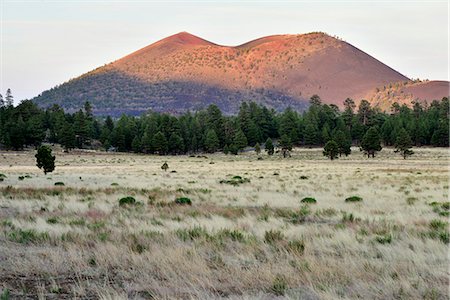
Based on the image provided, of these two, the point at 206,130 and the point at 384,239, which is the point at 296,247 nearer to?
the point at 384,239

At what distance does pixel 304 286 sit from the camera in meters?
7.34

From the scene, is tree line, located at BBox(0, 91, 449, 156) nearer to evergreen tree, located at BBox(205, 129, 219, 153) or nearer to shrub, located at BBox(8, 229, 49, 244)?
evergreen tree, located at BBox(205, 129, 219, 153)

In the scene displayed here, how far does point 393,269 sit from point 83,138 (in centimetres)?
11551

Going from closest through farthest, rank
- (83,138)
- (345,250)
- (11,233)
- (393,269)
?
(393,269) < (345,250) < (11,233) < (83,138)

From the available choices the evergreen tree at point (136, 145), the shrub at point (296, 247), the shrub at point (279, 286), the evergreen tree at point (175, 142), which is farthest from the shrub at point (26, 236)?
the evergreen tree at point (136, 145)

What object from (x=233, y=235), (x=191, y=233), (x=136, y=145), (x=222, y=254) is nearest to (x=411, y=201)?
(x=233, y=235)

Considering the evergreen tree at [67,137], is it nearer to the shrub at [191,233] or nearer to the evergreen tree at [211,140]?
the evergreen tree at [211,140]

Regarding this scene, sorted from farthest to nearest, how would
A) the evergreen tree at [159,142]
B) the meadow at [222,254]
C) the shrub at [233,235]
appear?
the evergreen tree at [159,142] < the shrub at [233,235] < the meadow at [222,254]

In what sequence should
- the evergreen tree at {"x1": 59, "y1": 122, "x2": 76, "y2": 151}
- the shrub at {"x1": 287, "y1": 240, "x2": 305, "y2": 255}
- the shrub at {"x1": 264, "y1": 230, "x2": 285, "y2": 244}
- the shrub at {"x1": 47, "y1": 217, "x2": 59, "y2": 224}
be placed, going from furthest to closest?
the evergreen tree at {"x1": 59, "y1": 122, "x2": 76, "y2": 151}
the shrub at {"x1": 47, "y1": 217, "x2": 59, "y2": 224}
the shrub at {"x1": 264, "y1": 230, "x2": 285, "y2": 244}
the shrub at {"x1": 287, "y1": 240, "x2": 305, "y2": 255}

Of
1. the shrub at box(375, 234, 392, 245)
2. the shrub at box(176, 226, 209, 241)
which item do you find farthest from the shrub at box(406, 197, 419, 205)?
the shrub at box(176, 226, 209, 241)

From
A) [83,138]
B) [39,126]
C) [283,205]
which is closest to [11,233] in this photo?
[283,205]

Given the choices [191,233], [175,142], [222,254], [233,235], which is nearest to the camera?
[222,254]

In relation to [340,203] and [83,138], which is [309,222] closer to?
[340,203]

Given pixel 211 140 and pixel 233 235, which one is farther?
pixel 211 140
